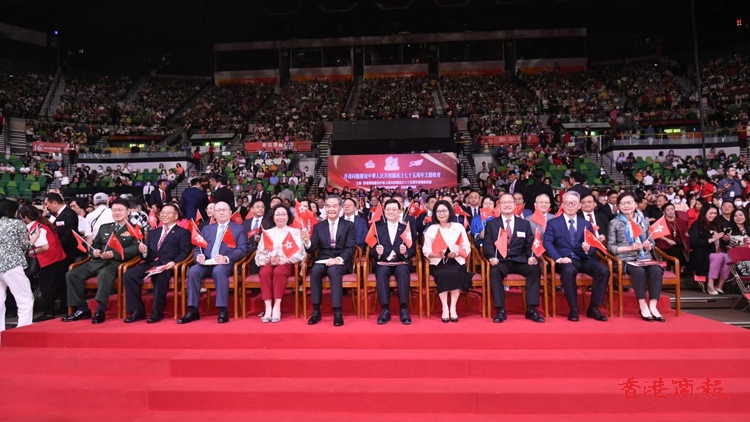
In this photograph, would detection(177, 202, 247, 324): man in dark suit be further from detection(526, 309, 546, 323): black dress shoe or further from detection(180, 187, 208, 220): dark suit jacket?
detection(526, 309, 546, 323): black dress shoe

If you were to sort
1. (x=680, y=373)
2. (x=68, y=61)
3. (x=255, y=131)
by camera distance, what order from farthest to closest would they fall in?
(x=68, y=61)
(x=255, y=131)
(x=680, y=373)

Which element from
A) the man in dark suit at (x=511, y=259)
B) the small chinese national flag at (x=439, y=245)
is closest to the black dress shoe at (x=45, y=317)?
the small chinese national flag at (x=439, y=245)

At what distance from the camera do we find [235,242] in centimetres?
496

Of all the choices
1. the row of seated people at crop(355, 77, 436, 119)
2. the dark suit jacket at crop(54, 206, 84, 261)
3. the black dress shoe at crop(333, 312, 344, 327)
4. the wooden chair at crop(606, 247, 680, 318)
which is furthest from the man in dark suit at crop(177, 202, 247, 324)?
the row of seated people at crop(355, 77, 436, 119)

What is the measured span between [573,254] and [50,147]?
19.1 meters

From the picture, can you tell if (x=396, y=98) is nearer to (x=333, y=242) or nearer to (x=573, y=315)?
(x=333, y=242)

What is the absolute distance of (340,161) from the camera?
54.6 feet

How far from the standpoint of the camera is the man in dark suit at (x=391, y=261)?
454 cm

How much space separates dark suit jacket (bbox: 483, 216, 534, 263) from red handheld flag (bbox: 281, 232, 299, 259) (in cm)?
188

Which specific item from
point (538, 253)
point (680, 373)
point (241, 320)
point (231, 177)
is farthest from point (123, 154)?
point (680, 373)

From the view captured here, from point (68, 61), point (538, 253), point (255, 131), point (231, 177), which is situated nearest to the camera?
point (538, 253)

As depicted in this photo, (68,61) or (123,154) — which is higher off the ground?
(68,61)

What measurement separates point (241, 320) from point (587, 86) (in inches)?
986

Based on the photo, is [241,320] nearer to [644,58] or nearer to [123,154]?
[123,154]
